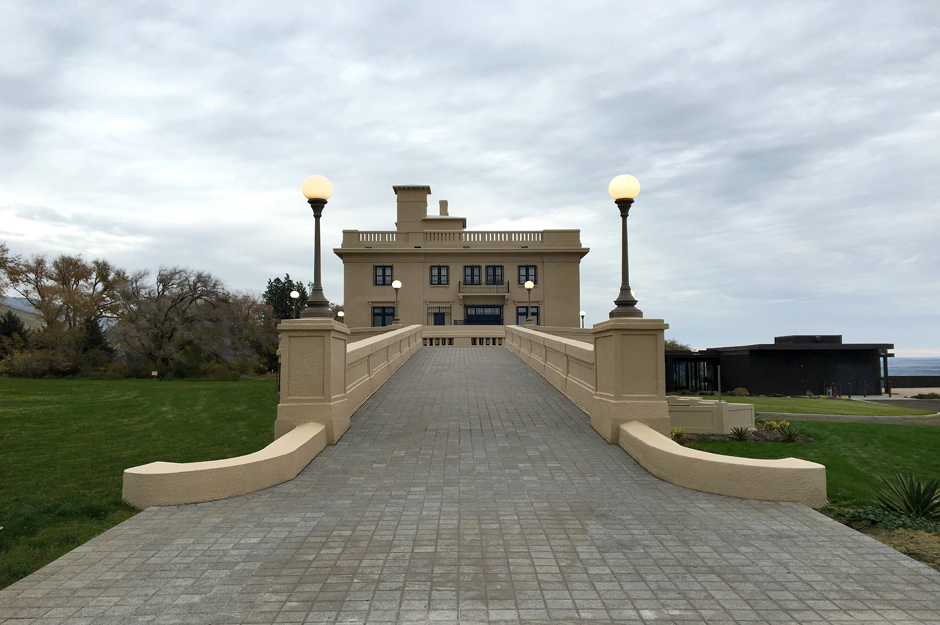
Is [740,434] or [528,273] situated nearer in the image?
[740,434]

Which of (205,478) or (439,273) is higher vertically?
(439,273)

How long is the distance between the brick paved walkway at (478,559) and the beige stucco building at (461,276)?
3665 cm

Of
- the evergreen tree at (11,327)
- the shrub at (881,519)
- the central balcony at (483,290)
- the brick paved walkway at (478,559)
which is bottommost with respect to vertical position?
the shrub at (881,519)

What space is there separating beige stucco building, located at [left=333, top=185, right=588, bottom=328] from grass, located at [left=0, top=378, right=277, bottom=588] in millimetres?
25432

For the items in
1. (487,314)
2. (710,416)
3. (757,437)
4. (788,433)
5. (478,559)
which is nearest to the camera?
→ (478,559)

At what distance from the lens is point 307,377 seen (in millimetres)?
9289

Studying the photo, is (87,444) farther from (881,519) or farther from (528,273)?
(528,273)

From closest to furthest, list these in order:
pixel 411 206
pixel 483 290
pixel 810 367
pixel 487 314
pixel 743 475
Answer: pixel 743 475 → pixel 810 367 → pixel 483 290 → pixel 487 314 → pixel 411 206

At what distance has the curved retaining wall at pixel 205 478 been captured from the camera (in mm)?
6594

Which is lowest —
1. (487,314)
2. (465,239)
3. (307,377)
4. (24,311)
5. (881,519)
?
(881,519)

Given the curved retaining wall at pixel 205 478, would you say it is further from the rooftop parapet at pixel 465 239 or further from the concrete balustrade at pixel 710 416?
the rooftop parapet at pixel 465 239

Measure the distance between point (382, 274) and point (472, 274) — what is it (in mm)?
7264

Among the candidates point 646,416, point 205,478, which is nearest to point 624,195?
point 646,416

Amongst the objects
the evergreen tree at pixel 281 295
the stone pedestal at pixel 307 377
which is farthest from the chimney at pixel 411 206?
the stone pedestal at pixel 307 377
